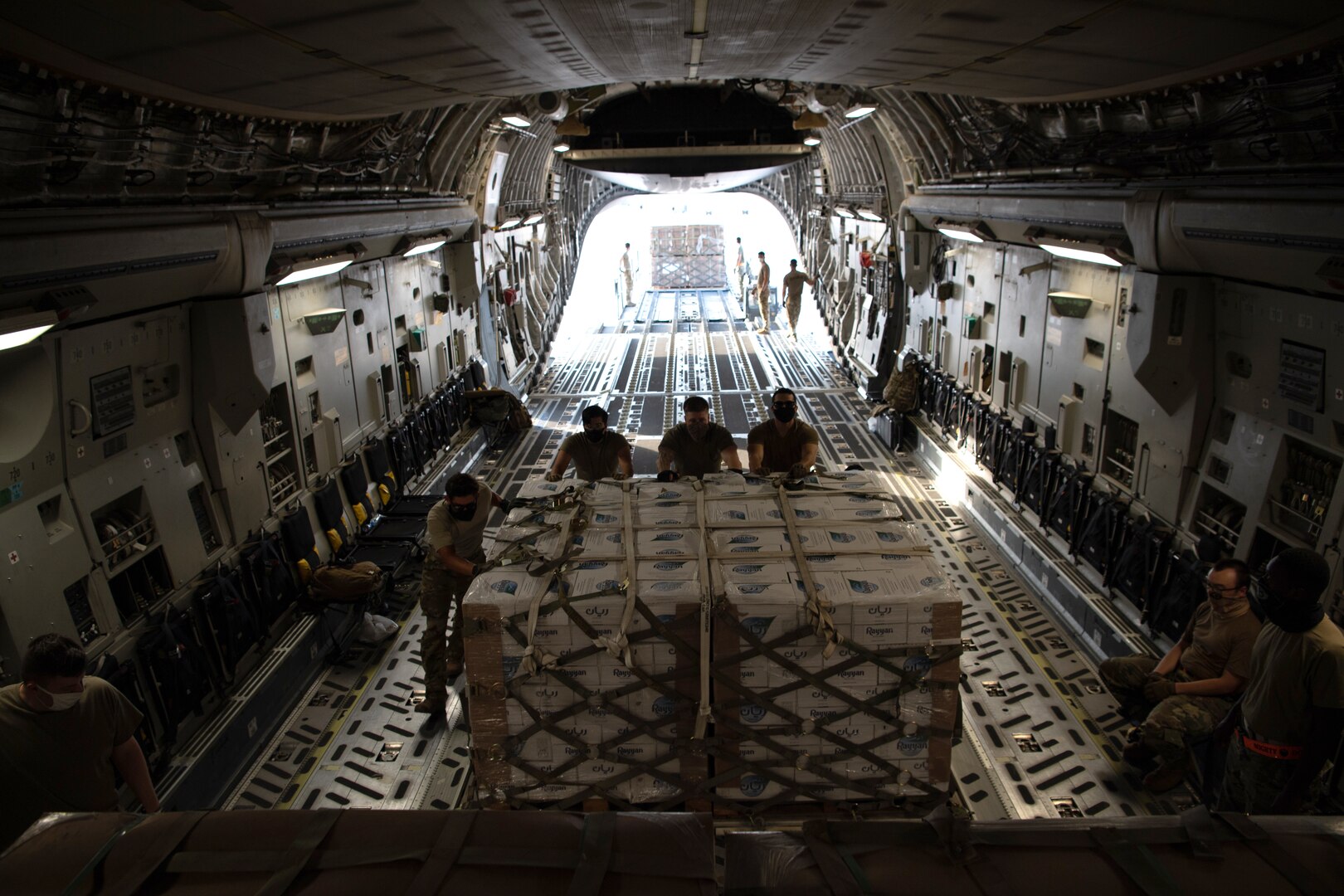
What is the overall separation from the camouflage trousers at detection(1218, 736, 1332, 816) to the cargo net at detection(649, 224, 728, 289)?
2808cm

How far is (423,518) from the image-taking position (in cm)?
884

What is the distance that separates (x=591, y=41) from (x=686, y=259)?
26738 mm

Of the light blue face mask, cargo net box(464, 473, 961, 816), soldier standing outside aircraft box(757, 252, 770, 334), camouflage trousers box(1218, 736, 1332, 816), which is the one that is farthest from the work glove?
soldier standing outside aircraft box(757, 252, 770, 334)

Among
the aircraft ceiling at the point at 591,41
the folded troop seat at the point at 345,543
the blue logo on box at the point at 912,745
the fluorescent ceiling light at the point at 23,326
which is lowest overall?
the folded troop seat at the point at 345,543

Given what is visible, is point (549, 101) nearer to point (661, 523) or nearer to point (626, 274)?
point (661, 523)

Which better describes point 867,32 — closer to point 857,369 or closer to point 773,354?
point 857,369

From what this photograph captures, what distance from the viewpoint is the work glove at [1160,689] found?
4.82 metres

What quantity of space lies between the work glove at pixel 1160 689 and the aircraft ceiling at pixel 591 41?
10.7 ft

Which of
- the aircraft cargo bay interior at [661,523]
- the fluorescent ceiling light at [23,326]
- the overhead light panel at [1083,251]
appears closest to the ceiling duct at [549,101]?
the aircraft cargo bay interior at [661,523]

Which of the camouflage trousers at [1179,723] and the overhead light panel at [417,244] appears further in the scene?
the overhead light panel at [417,244]

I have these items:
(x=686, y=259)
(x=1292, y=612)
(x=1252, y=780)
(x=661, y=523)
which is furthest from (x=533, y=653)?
(x=686, y=259)

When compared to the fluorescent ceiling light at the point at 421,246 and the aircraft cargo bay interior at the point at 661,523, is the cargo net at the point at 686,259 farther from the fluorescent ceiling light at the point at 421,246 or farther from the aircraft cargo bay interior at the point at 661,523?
the aircraft cargo bay interior at the point at 661,523

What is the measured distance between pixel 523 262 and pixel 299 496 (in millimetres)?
10439

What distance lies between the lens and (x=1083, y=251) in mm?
6723
